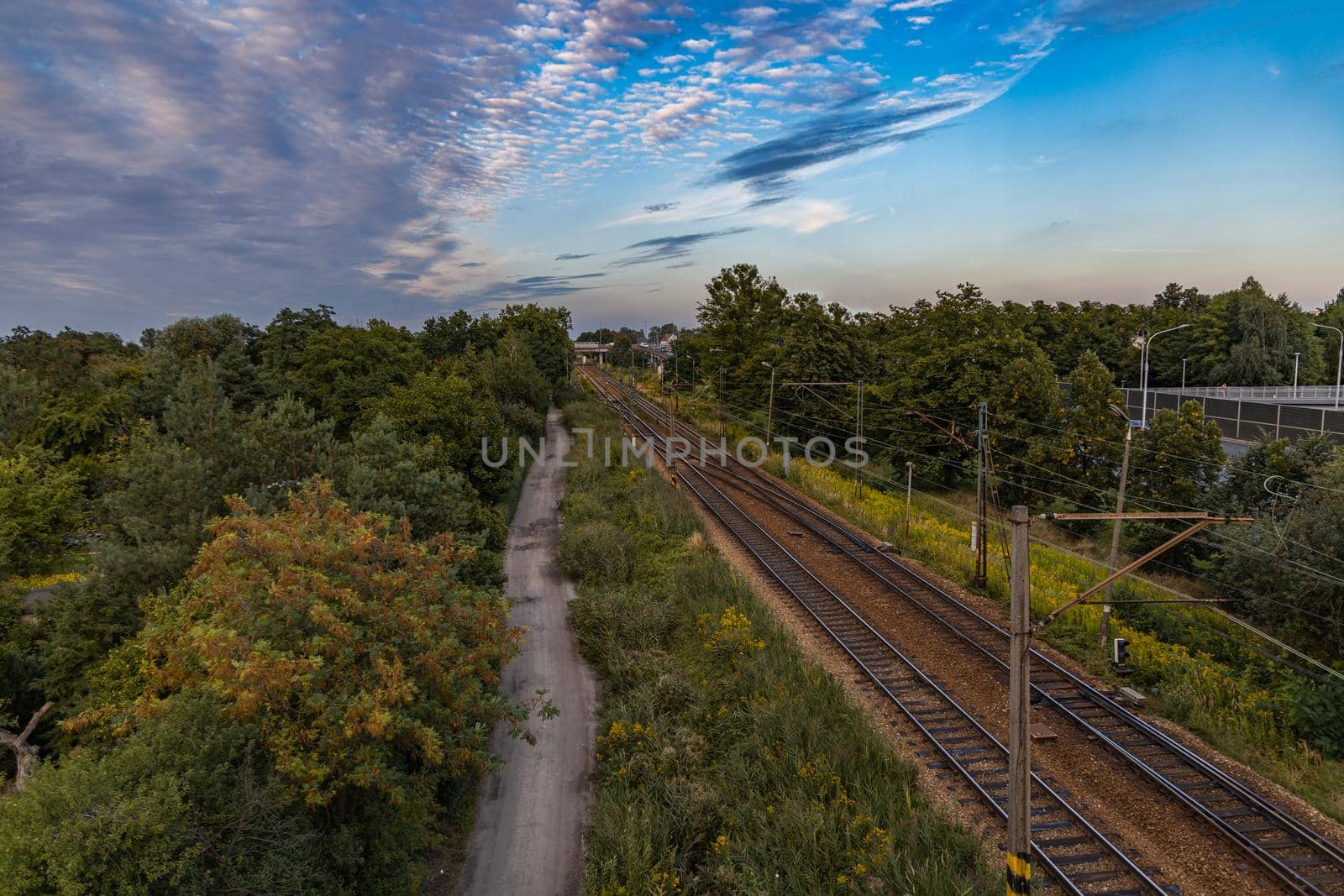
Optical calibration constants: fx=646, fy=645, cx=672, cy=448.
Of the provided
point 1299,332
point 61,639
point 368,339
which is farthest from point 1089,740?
point 1299,332

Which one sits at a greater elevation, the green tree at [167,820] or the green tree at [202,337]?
the green tree at [202,337]

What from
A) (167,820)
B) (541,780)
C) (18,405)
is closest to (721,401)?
(18,405)

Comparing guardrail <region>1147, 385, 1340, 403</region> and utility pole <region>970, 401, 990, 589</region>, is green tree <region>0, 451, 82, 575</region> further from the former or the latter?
guardrail <region>1147, 385, 1340, 403</region>

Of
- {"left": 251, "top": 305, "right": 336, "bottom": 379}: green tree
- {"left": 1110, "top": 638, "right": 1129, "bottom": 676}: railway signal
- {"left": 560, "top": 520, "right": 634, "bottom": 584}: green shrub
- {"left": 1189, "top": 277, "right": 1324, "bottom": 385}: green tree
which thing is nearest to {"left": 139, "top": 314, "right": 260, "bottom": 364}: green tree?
{"left": 251, "top": 305, "right": 336, "bottom": 379}: green tree

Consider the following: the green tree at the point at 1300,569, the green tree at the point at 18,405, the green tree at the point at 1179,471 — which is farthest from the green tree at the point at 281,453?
the green tree at the point at 1179,471

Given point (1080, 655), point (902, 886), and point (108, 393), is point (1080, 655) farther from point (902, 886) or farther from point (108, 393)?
point (108, 393)

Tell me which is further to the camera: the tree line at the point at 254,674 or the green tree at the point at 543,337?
the green tree at the point at 543,337

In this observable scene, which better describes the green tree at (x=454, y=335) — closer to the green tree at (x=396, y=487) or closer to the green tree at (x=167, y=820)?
the green tree at (x=396, y=487)
